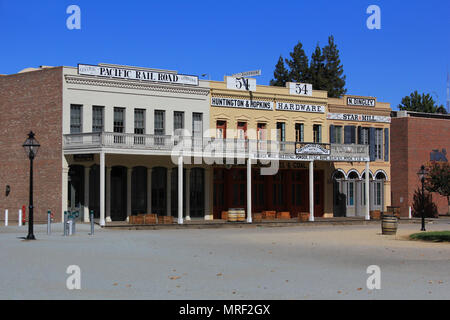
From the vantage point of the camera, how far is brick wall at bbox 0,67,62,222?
114 feet

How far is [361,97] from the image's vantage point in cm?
4506

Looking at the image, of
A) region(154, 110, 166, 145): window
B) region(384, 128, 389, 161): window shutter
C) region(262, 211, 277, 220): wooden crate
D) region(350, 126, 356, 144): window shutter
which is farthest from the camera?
region(384, 128, 389, 161): window shutter

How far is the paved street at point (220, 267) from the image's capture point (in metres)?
11.8

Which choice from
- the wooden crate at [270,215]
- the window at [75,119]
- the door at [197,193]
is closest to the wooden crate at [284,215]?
the wooden crate at [270,215]

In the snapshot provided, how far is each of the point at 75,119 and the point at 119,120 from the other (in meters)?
2.47

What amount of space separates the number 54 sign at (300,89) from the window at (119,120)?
11.5 metres

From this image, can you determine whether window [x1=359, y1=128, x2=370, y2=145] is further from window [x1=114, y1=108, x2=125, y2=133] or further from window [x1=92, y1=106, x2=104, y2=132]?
window [x1=92, y1=106, x2=104, y2=132]

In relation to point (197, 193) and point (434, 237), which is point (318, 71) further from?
Result: point (434, 237)

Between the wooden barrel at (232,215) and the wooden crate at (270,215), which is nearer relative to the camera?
the wooden barrel at (232,215)

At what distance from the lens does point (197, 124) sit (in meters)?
38.8

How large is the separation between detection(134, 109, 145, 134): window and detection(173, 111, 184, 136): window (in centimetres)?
195

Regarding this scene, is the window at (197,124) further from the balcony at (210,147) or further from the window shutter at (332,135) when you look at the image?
the window shutter at (332,135)

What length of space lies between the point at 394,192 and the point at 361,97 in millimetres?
8761

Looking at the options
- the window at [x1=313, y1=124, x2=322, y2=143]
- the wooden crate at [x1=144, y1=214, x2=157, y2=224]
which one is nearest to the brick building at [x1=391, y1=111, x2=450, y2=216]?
the window at [x1=313, y1=124, x2=322, y2=143]
